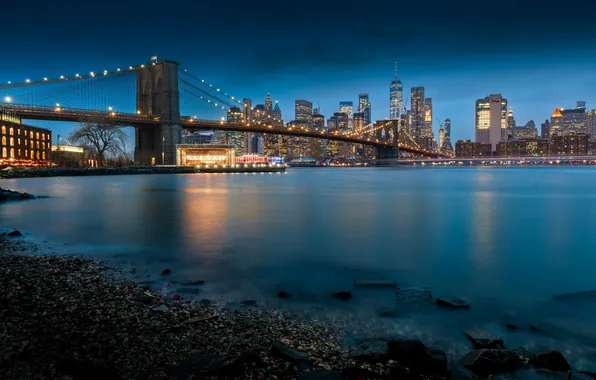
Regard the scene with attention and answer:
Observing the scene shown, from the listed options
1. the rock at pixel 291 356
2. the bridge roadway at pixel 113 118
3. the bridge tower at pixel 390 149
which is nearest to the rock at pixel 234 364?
the rock at pixel 291 356

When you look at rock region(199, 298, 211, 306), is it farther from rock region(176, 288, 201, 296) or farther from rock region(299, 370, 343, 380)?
rock region(299, 370, 343, 380)

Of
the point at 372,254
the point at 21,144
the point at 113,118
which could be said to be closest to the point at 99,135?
the point at 113,118

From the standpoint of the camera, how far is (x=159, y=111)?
65.2m

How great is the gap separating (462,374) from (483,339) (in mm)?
878

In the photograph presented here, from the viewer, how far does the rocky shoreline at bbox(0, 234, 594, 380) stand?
3354mm

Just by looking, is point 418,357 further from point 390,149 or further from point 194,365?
point 390,149

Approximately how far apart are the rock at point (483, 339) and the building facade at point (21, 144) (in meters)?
69.5

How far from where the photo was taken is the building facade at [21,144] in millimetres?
64312

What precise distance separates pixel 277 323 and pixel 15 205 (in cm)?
1769

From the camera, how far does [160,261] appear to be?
25.9 ft

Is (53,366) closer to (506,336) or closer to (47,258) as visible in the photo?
(506,336)

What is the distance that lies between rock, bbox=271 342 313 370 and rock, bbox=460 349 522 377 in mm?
1408

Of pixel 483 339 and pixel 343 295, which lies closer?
pixel 483 339

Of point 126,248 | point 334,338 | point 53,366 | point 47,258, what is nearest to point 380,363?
point 334,338
